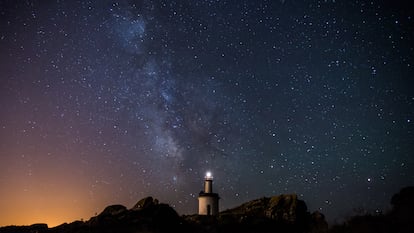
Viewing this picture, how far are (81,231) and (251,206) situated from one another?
1244cm

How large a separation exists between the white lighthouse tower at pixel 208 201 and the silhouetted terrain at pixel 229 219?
7.16 meters

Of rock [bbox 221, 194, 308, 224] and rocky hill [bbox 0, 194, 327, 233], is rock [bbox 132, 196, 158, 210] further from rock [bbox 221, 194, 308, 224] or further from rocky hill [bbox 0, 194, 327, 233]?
rock [bbox 221, 194, 308, 224]

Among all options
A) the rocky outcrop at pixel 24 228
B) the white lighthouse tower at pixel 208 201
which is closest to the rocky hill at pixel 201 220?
the rocky outcrop at pixel 24 228

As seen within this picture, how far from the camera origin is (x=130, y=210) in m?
24.3

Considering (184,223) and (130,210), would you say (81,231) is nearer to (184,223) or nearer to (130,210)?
(130,210)

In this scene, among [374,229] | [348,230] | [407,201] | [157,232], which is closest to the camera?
[374,229]

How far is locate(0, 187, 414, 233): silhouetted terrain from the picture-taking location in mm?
21359

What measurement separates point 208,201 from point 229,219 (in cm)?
1053

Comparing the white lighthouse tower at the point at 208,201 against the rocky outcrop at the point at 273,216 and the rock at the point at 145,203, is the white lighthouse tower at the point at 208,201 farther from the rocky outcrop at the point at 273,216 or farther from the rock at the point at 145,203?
the rock at the point at 145,203

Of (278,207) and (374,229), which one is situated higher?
(278,207)

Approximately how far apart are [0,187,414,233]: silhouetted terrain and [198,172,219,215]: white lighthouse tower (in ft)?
23.5

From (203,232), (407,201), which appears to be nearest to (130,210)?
(203,232)

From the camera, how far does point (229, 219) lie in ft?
81.8

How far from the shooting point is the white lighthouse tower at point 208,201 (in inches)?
1373
